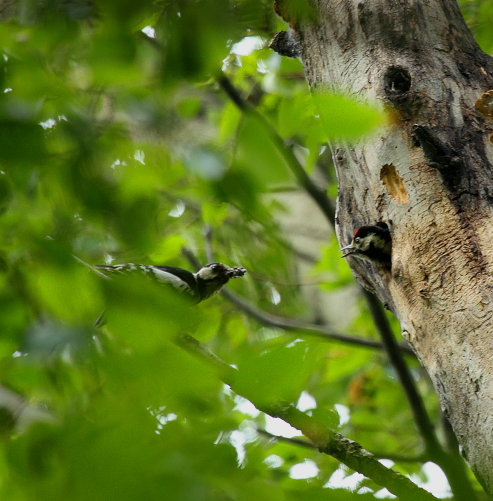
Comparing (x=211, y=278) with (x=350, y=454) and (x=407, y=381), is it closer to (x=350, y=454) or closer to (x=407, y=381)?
(x=407, y=381)

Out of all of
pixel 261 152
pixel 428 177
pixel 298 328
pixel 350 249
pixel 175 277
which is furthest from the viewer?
pixel 298 328

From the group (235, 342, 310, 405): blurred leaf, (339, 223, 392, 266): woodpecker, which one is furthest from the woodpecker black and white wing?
(235, 342, 310, 405): blurred leaf

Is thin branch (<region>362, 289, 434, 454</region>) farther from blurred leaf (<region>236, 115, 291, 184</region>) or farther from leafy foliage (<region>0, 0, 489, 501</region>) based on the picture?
blurred leaf (<region>236, 115, 291, 184</region>)

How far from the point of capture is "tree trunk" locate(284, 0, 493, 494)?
1.67 m

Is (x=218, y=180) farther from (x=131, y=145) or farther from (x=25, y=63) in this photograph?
(x=25, y=63)

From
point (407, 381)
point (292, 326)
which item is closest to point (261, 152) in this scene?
point (407, 381)

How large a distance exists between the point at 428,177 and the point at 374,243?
30 cm

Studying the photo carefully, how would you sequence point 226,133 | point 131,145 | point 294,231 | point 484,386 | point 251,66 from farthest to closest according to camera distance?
point 294,231
point 251,66
point 226,133
point 484,386
point 131,145

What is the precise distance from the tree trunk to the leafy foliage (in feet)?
2.63

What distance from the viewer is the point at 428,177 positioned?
77.1 inches

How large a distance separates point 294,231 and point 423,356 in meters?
4.81

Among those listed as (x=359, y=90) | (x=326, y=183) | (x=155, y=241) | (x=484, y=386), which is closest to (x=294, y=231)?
(x=326, y=183)

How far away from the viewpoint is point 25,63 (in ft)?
3.19

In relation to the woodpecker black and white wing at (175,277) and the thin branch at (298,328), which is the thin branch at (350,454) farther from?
the thin branch at (298,328)
